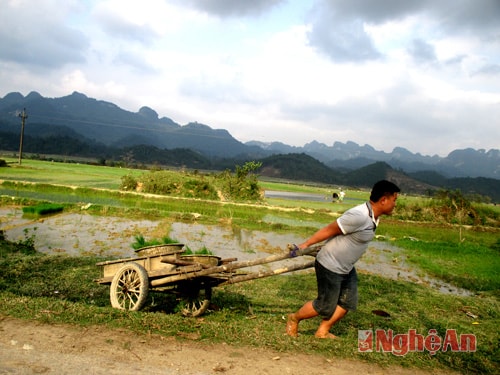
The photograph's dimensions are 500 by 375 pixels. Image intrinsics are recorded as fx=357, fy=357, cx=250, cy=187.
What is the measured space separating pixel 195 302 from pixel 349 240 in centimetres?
288

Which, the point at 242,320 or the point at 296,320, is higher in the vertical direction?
the point at 296,320

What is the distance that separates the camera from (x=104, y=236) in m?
13.3

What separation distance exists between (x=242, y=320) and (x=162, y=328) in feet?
4.40

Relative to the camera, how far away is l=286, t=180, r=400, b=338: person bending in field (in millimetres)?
4383

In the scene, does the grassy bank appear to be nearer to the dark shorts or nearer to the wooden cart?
the wooden cart

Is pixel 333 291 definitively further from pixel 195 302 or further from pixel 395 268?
pixel 395 268

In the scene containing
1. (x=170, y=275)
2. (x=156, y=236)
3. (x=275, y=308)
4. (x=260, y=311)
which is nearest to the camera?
(x=170, y=275)

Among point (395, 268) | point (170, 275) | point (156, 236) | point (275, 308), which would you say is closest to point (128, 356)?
point (170, 275)

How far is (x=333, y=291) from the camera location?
179 inches

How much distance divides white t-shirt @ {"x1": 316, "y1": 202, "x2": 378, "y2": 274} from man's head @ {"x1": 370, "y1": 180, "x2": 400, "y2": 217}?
108 mm

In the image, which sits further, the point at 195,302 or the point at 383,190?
the point at 195,302

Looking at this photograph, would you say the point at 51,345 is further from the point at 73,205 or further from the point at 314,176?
the point at 314,176

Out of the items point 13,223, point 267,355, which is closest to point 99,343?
point 267,355

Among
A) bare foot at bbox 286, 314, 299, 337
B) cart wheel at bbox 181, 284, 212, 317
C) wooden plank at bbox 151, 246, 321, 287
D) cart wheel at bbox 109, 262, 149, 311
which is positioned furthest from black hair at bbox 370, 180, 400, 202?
cart wheel at bbox 109, 262, 149, 311
